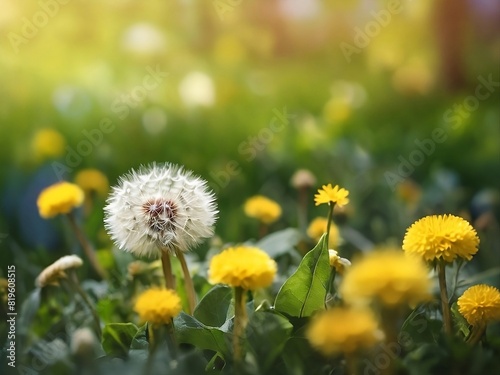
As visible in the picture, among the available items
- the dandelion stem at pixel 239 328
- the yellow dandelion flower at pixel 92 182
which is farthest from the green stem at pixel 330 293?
the yellow dandelion flower at pixel 92 182

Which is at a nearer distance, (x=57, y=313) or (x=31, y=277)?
(x=57, y=313)

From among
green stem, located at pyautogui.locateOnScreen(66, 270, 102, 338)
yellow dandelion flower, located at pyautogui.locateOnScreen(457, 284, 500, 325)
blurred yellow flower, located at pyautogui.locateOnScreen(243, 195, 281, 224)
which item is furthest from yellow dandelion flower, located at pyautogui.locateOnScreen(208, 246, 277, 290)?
blurred yellow flower, located at pyautogui.locateOnScreen(243, 195, 281, 224)

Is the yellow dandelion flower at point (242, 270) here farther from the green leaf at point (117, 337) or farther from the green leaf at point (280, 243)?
the green leaf at point (280, 243)

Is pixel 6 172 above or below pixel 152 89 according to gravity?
below

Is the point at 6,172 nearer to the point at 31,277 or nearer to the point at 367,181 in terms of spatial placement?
the point at 31,277

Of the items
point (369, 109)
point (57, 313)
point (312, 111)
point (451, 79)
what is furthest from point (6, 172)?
point (451, 79)

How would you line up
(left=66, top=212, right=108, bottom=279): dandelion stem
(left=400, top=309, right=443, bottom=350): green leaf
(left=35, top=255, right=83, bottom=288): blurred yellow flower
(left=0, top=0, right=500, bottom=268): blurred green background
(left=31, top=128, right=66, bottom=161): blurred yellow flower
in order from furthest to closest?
1. (left=31, top=128, right=66, bottom=161): blurred yellow flower
2. (left=0, top=0, right=500, bottom=268): blurred green background
3. (left=66, top=212, right=108, bottom=279): dandelion stem
4. (left=35, top=255, right=83, bottom=288): blurred yellow flower
5. (left=400, top=309, right=443, bottom=350): green leaf

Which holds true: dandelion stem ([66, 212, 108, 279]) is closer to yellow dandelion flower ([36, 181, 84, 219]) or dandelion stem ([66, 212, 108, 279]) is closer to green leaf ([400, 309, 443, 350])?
yellow dandelion flower ([36, 181, 84, 219])

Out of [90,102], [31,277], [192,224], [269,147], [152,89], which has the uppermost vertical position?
[152,89]
